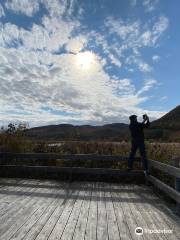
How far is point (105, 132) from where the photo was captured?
3944 inches

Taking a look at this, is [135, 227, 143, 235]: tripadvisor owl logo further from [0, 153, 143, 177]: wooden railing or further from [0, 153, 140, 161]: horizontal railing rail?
[0, 153, 140, 161]: horizontal railing rail

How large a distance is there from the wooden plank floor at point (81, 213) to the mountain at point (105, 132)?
529cm

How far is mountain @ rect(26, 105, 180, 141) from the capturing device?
1561cm

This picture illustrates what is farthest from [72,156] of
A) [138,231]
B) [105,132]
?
[105,132]

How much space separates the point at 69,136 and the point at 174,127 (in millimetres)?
87475

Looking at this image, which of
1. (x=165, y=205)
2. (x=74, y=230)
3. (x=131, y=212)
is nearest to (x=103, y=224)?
(x=74, y=230)

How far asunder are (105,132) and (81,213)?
9379cm

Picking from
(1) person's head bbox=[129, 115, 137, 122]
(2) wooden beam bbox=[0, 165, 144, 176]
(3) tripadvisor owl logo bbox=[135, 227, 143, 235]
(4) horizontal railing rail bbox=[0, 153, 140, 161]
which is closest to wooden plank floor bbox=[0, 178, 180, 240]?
(3) tripadvisor owl logo bbox=[135, 227, 143, 235]

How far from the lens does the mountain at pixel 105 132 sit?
15.6 metres

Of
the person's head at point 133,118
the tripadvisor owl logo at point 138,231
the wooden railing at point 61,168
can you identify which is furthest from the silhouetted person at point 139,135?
the tripadvisor owl logo at point 138,231

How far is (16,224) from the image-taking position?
5691mm

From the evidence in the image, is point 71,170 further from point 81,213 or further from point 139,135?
point 81,213

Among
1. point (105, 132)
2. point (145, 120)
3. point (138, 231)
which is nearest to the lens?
point (138, 231)

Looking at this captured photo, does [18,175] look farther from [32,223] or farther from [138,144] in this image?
[32,223]
